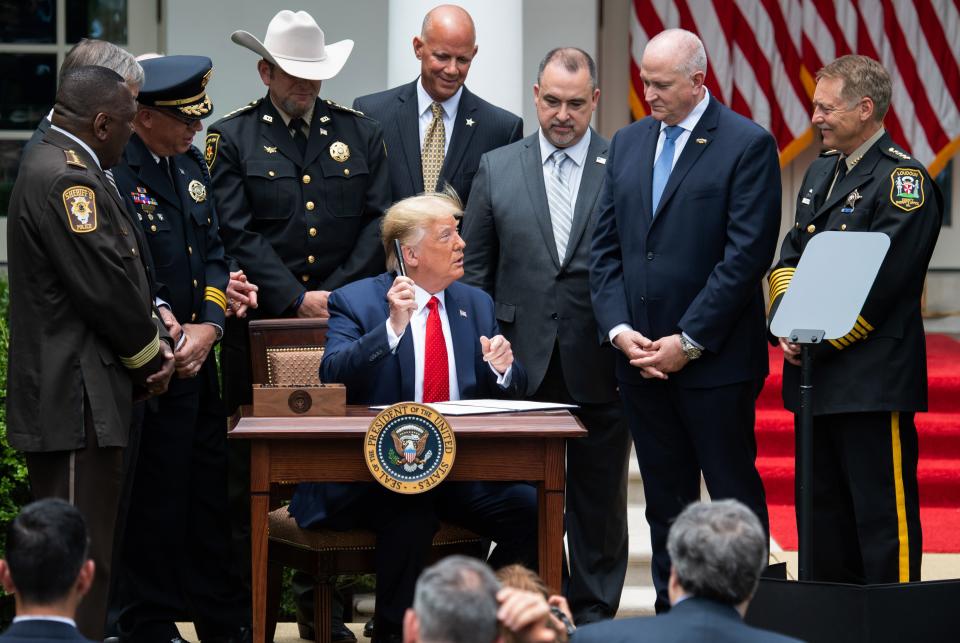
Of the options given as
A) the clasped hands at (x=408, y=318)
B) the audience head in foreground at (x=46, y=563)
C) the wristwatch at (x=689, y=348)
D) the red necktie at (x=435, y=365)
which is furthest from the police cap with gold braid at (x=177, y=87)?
the audience head in foreground at (x=46, y=563)

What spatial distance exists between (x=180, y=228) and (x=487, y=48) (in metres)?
2.44

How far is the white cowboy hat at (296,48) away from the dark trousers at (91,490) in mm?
1832

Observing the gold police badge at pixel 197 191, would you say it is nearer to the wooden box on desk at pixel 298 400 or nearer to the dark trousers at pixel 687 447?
the wooden box on desk at pixel 298 400

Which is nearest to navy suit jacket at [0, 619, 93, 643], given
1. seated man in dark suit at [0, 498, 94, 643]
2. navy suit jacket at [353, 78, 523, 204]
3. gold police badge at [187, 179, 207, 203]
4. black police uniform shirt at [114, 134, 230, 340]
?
seated man in dark suit at [0, 498, 94, 643]

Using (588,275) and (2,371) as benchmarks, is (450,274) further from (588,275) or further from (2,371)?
(2,371)

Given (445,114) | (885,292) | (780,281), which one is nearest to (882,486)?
(885,292)

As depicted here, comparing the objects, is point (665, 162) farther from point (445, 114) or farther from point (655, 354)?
point (445, 114)

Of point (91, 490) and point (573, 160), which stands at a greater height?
point (573, 160)

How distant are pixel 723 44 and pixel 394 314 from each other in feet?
16.9

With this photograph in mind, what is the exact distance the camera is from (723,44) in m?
9.36

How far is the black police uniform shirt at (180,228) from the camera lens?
5102mm

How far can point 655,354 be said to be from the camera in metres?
5.08

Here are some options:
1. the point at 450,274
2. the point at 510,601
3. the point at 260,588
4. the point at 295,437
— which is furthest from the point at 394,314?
the point at 510,601

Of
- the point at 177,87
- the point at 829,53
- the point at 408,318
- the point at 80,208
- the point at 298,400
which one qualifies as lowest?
the point at 298,400
